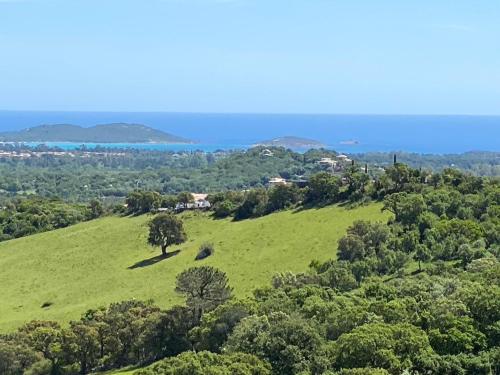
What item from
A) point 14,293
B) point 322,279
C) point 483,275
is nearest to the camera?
point 483,275

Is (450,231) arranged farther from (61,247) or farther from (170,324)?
(61,247)

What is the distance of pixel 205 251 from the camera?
74.4 metres

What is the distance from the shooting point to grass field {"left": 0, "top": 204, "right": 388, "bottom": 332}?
218ft

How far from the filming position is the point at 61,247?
8688 centimetres

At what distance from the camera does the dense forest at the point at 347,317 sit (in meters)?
34.1

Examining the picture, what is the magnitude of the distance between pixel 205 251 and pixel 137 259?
9070 millimetres

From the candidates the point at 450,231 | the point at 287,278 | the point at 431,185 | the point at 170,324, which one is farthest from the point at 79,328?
the point at 431,185

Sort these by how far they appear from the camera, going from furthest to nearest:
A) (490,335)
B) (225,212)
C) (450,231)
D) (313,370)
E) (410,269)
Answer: (225,212), (450,231), (410,269), (490,335), (313,370)

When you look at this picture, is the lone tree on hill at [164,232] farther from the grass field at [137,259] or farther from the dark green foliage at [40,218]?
the dark green foliage at [40,218]

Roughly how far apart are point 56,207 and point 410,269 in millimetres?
68295

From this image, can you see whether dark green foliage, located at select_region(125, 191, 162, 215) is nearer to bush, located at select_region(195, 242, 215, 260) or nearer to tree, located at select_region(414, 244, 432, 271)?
bush, located at select_region(195, 242, 215, 260)

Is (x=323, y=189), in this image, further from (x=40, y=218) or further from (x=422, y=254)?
(x=40, y=218)

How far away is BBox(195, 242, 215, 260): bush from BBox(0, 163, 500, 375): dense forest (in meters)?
13.4

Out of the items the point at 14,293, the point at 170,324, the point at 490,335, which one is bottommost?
the point at 14,293
